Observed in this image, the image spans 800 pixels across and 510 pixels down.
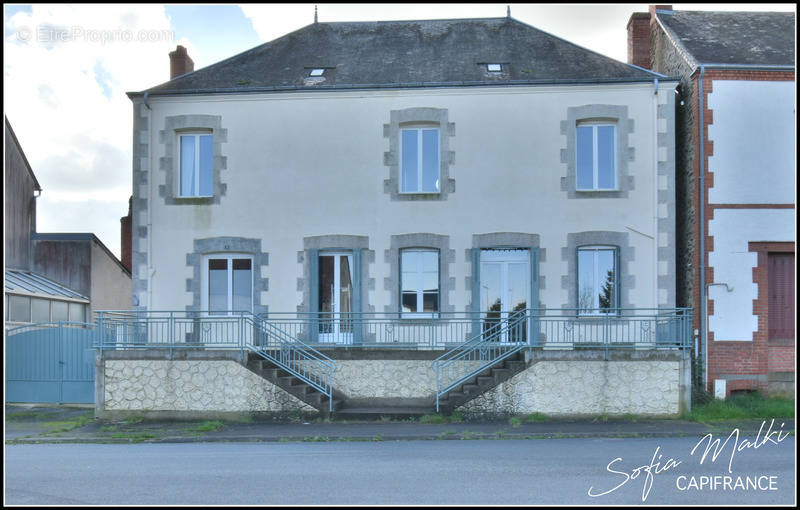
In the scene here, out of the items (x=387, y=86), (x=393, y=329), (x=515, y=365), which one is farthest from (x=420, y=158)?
(x=515, y=365)

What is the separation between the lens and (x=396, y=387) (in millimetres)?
15703

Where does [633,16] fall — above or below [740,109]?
above

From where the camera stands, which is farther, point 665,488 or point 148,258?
point 148,258

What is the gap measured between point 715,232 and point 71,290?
727 inches

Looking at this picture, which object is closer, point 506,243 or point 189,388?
point 189,388

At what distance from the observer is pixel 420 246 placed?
55.2 feet

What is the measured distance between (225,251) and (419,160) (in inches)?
183

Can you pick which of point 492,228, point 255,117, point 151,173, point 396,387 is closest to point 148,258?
point 151,173

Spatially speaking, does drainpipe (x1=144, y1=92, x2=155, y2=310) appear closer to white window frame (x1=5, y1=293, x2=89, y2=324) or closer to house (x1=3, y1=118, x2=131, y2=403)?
house (x1=3, y1=118, x2=131, y2=403)

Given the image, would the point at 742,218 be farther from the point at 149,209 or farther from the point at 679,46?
the point at 149,209

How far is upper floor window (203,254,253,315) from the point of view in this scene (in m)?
17.2

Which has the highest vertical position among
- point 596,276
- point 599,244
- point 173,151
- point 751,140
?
point 751,140

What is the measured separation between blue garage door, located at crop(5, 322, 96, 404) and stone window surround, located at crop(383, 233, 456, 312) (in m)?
6.95

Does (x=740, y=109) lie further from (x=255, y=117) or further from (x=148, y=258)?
(x=148, y=258)
